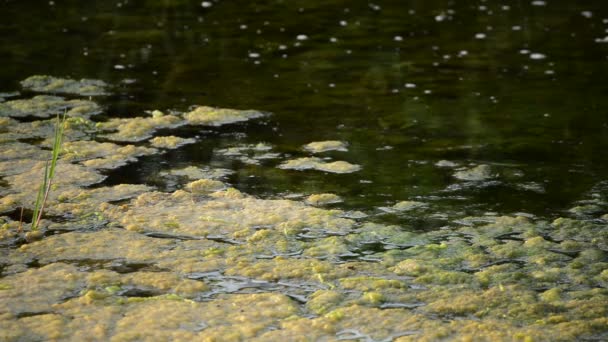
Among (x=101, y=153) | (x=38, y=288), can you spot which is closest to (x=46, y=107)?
(x=101, y=153)

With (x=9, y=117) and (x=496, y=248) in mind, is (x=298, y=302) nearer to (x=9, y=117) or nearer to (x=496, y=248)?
(x=496, y=248)

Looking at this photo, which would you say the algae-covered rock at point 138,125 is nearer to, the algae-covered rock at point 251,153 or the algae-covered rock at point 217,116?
the algae-covered rock at point 217,116

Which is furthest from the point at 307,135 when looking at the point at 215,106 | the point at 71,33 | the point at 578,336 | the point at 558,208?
the point at 71,33

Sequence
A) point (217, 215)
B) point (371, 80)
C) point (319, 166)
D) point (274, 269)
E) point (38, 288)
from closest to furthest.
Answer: point (38, 288)
point (274, 269)
point (217, 215)
point (319, 166)
point (371, 80)

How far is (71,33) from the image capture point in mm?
7680

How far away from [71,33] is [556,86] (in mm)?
4229

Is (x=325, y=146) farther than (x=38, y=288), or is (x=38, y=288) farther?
(x=325, y=146)

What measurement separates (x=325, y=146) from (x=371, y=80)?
1.47 meters

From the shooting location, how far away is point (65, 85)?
20.6 ft

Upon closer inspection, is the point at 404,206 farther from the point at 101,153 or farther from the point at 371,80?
the point at 371,80

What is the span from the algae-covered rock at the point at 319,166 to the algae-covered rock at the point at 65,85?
6.31 ft

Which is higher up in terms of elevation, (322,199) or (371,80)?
(371,80)

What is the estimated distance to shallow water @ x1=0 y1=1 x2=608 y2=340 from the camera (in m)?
3.38

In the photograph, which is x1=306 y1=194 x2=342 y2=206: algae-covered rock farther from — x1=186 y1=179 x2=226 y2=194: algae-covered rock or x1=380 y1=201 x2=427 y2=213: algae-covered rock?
x1=186 y1=179 x2=226 y2=194: algae-covered rock
